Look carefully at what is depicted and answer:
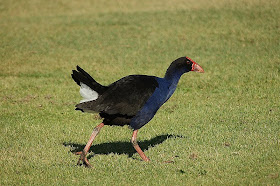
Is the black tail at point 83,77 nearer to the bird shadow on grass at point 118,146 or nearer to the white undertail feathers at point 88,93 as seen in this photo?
the white undertail feathers at point 88,93

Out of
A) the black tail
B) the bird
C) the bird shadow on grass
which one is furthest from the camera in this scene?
the bird shadow on grass

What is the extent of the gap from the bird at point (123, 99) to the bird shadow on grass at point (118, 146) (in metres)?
0.95

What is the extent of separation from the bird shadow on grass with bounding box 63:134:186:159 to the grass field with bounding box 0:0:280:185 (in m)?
0.02

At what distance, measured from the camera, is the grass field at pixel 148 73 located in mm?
7926

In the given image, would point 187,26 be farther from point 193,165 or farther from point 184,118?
→ point 193,165

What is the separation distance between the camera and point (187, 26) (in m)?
25.5

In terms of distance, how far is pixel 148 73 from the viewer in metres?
18.5

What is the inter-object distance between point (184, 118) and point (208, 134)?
2036mm

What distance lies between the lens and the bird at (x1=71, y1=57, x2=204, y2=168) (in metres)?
8.00

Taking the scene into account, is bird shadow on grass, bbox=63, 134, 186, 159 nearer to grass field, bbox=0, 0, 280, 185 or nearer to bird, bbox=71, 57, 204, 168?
grass field, bbox=0, 0, 280, 185

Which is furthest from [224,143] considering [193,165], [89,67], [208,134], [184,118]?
[89,67]

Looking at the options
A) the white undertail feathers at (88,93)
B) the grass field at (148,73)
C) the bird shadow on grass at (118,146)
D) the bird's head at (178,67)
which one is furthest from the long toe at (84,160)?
the bird's head at (178,67)

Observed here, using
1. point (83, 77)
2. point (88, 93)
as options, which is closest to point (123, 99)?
point (88, 93)

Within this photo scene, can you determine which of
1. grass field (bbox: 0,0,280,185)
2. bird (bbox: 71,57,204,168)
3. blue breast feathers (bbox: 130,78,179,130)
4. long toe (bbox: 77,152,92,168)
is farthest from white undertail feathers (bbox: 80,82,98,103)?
grass field (bbox: 0,0,280,185)
